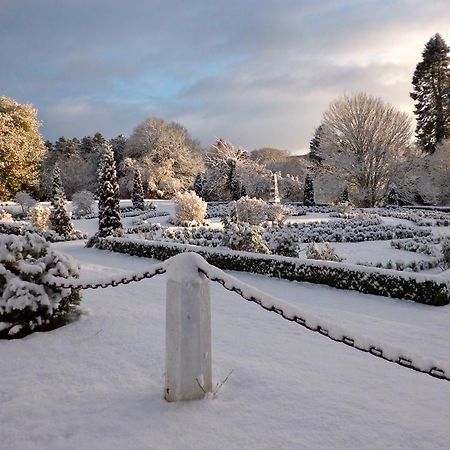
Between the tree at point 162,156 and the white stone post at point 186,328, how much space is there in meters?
41.9

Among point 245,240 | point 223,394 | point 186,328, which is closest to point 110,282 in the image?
point 186,328

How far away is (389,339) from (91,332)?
3.81m

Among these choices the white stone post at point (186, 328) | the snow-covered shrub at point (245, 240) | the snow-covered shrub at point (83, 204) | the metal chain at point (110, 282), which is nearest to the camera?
the white stone post at point (186, 328)

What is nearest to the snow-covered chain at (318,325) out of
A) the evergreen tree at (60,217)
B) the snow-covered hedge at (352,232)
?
the snow-covered hedge at (352,232)

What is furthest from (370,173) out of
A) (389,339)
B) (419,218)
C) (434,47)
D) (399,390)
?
(399,390)

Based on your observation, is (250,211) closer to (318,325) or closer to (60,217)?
(60,217)

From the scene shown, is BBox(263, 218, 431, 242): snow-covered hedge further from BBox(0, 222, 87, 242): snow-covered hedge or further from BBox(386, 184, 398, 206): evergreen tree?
BBox(386, 184, 398, 206): evergreen tree

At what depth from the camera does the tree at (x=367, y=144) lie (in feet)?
104

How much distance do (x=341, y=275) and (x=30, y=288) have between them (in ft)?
20.6

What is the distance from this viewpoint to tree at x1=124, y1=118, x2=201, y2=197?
44.2m

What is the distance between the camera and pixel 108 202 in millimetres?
16844

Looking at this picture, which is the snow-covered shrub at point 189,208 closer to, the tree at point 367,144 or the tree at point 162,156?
the tree at point 367,144

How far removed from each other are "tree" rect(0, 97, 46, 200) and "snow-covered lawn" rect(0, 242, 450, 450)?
1317 inches

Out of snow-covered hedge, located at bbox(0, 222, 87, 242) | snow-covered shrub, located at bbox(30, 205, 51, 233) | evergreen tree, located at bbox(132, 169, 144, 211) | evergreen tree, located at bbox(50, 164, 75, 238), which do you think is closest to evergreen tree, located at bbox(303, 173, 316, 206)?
evergreen tree, located at bbox(132, 169, 144, 211)
